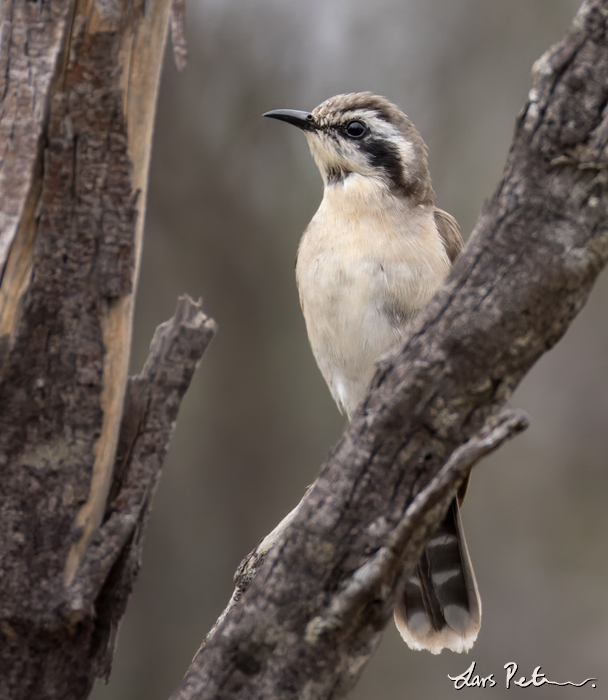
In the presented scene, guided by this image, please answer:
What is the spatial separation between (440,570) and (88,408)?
1600mm

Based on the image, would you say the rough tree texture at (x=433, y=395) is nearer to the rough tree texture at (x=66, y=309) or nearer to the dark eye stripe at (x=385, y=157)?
the rough tree texture at (x=66, y=309)

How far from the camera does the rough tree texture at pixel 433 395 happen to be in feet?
5.42

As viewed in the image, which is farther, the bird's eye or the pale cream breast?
the bird's eye

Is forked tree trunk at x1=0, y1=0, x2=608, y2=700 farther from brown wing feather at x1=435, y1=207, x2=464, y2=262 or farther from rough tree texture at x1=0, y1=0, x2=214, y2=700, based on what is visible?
brown wing feather at x1=435, y1=207, x2=464, y2=262

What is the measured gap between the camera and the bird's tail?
280 cm

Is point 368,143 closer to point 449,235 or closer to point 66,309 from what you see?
point 449,235

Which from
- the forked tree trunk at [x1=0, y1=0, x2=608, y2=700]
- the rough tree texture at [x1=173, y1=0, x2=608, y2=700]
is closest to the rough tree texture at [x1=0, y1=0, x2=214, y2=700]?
the forked tree trunk at [x1=0, y1=0, x2=608, y2=700]

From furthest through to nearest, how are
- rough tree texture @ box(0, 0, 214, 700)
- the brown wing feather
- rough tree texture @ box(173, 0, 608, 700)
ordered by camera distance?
the brown wing feather, rough tree texture @ box(0, 0, 214, 700), rough tree texture @ box(173, 0, 608, 700)

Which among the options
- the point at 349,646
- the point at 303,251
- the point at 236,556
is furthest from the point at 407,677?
the point at 349,646

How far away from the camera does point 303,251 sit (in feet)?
11.3

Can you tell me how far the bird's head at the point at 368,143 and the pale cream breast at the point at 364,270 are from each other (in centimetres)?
7

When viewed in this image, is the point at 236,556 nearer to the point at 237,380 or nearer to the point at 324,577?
the point at 237,380

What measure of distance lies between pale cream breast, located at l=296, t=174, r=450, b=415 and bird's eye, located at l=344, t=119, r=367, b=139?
8.2 inches

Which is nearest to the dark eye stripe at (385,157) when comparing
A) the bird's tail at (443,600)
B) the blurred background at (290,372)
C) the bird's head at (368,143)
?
the bird's head at (368,143)
